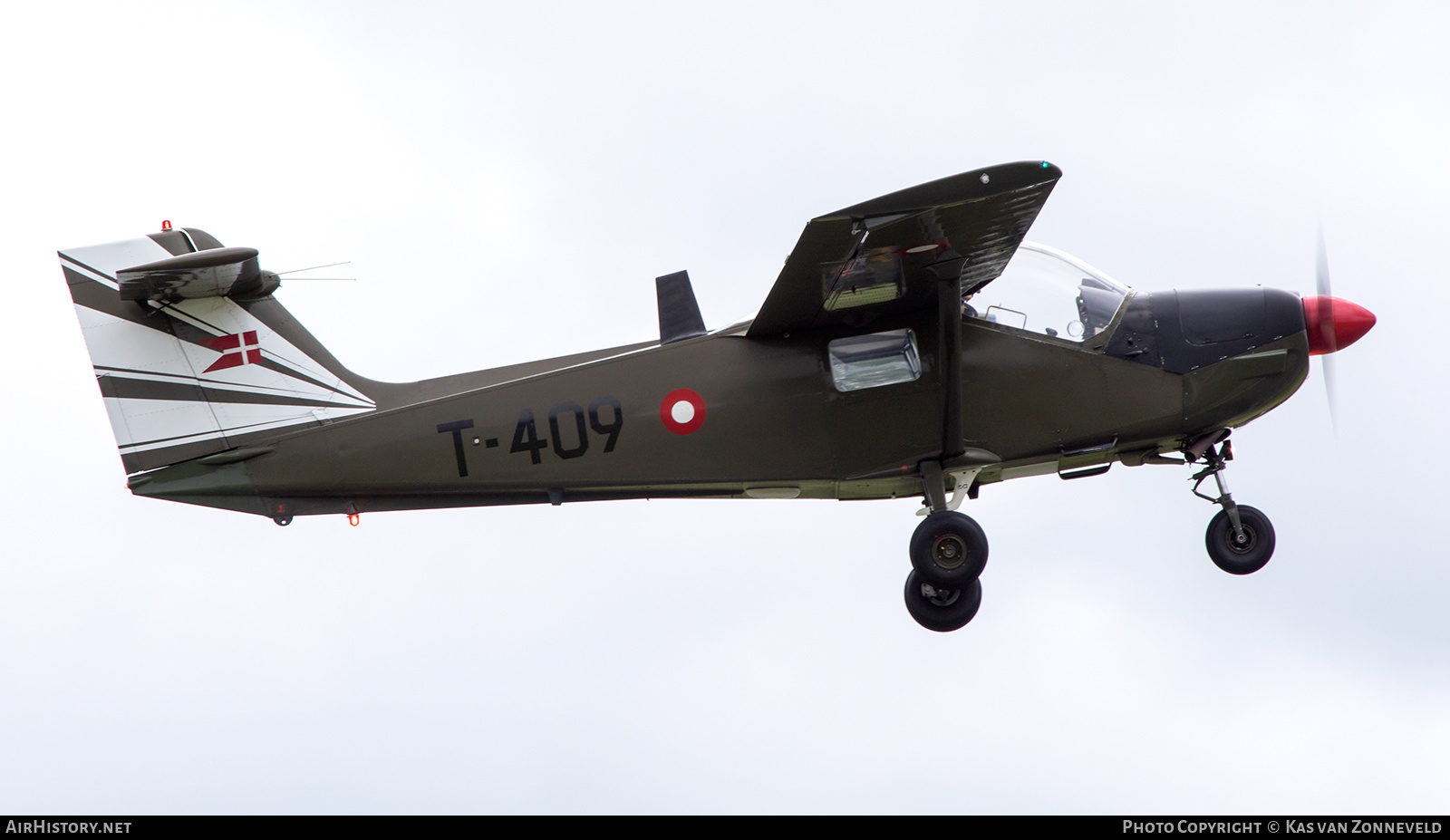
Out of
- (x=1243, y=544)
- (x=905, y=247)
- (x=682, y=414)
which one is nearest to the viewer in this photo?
(x=905, y=247)

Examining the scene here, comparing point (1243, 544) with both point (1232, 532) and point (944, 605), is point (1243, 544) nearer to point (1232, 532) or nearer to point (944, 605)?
point (1232, 532)

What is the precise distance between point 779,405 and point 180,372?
4757 mm

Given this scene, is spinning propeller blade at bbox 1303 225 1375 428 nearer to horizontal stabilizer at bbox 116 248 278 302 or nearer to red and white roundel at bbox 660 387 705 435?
red and white roundel at bbox 660 387 705 435

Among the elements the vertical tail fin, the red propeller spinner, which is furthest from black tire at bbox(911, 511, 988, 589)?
the vertical tail fin

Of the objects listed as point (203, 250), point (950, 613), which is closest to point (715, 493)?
point (950, 613)

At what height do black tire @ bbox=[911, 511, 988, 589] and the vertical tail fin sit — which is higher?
the vertical tail fin

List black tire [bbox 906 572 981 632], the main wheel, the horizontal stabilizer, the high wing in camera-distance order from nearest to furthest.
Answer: the high wing
the horizontal stabilizer
the main wheel
black tire [bbox 906 572 981 632]

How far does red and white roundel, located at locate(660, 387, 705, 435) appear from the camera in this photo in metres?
10.5

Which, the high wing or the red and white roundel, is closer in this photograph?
the high wing

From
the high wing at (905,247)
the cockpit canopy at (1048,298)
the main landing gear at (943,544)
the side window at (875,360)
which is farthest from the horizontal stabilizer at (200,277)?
the cockpit canopy at (1048,298)

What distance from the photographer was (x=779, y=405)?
1055 centimetres

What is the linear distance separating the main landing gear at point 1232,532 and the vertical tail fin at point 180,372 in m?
6.78

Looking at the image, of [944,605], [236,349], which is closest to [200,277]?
[236,349]

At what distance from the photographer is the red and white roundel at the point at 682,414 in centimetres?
1053
